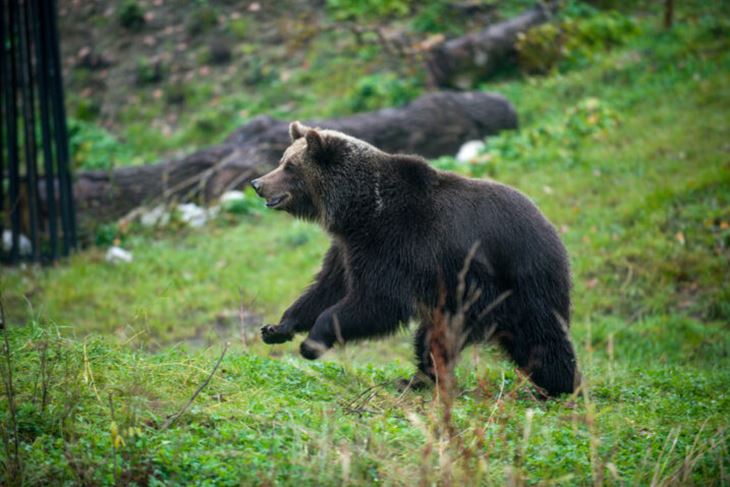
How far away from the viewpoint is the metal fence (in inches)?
457

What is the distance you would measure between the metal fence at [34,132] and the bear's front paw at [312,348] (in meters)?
7.18

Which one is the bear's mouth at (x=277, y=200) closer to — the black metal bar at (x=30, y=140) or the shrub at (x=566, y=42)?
the black metal bar at (x=30, y=140)

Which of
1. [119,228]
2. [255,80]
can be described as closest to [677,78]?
[255,80]

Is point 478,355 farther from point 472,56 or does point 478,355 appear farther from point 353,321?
point 472,56

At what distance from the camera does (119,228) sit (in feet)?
42.8

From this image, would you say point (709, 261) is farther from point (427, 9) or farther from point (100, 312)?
point (427, 9)

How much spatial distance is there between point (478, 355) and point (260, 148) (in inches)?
310

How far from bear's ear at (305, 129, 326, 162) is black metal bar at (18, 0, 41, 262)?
6.65m

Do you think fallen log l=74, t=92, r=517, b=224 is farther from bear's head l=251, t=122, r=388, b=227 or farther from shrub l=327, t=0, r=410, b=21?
bear's head l=251, t=122, r=388, b=227

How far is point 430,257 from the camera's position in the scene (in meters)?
6.17

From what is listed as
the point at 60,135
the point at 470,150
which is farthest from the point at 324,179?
the point at 470,150

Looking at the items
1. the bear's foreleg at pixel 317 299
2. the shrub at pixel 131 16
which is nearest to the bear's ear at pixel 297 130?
the bear's foreleg at pixel 317 299

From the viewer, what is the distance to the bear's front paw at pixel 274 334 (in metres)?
6.53

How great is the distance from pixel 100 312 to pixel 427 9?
41.1 feet
